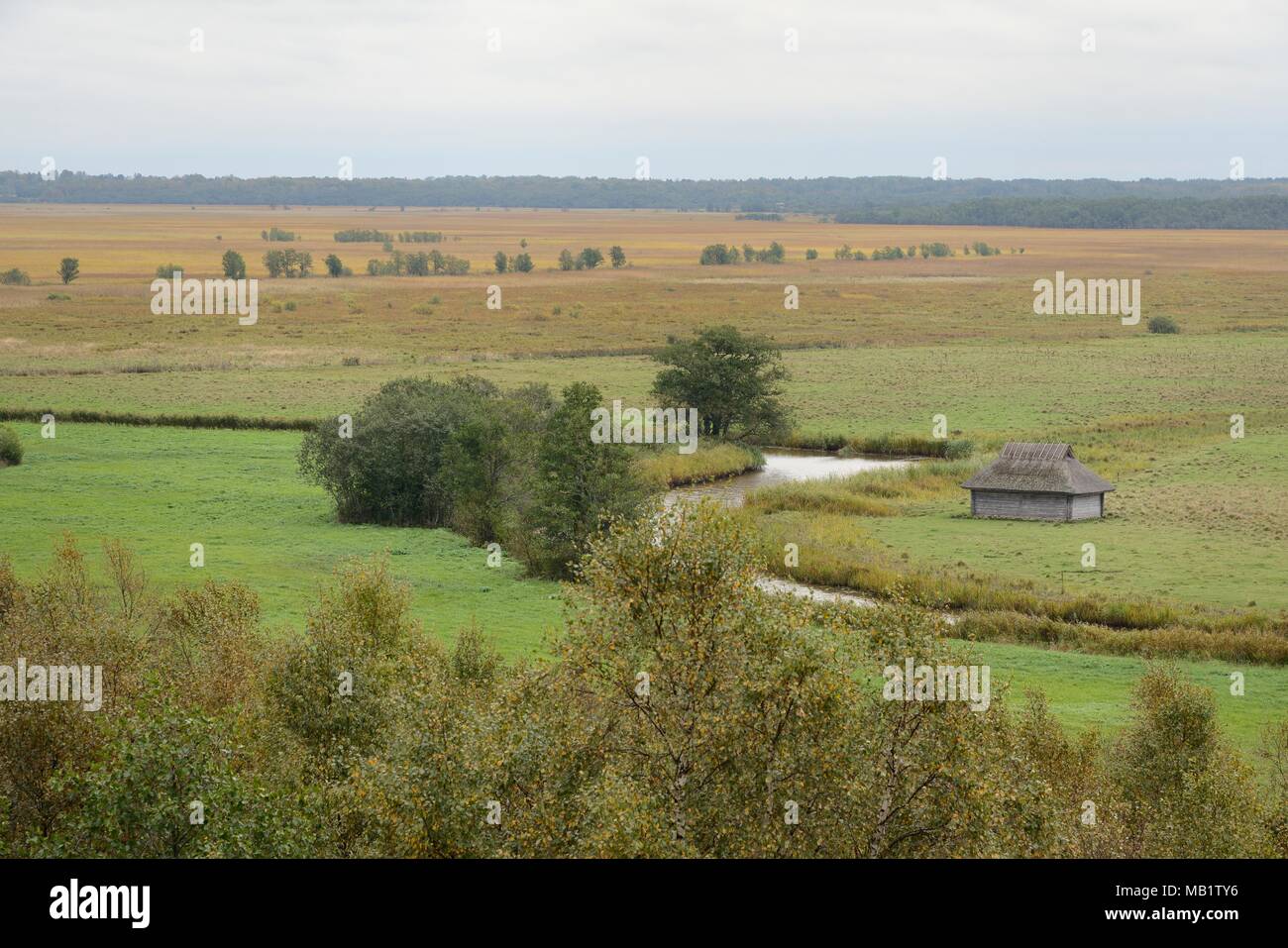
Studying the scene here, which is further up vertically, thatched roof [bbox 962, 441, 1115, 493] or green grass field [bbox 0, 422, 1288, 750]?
thatched roof [bbox 962, 441, 1115, 493]

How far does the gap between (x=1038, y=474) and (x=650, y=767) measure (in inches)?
1778

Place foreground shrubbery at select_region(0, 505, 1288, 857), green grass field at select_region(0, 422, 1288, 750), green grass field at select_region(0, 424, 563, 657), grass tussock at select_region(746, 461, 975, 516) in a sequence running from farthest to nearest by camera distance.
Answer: grass tussock at select_region(746, 461, 975, 516), green grass field at select_region(0, 424, 563, 657), green grass field at select_region(0, 422, 1288, 750), foreground shrubbery at select_region(0, 505, 1288, 857)

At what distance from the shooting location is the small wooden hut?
62.1 meters

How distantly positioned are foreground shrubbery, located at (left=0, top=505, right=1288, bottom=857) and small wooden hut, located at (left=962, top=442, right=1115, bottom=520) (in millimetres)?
36714

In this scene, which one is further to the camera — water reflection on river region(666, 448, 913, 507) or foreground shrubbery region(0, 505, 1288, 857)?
water reflection on river region(666, 448, 913, 507)

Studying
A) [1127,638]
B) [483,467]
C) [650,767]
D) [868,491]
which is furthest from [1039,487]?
[650,767]

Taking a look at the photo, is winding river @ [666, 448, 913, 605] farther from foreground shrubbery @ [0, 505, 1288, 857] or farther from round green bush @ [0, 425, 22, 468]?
foreground shrubbery @ [0, 505, 1288, 857]

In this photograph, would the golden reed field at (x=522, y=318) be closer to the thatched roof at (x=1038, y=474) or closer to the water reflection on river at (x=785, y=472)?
the water reflection on river at (x=785, y=472)

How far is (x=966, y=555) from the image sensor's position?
5550cm

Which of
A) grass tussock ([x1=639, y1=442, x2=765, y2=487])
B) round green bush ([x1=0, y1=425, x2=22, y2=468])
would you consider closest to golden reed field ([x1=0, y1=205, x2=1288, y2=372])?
round green bush ([x1=0, y1=425, x2=22, y2=468])

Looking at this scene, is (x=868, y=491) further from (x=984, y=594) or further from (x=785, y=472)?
(x=984, y=594)

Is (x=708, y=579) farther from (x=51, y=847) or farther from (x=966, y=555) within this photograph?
(x=966, y=555)

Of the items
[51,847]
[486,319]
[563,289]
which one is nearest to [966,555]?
[51,847]

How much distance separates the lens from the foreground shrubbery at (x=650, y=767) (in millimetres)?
20516
